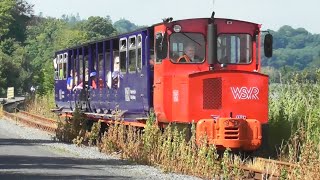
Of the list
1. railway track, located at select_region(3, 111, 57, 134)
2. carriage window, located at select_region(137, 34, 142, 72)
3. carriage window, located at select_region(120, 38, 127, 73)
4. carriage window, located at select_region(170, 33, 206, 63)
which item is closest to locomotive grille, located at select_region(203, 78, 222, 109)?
carriage window, located at select_region(170, 33, 206, 63)

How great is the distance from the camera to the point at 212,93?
15.6 metres

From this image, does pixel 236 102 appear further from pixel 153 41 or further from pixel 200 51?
pixel 153 41

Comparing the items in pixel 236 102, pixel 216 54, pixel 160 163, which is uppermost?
pixel 216 54

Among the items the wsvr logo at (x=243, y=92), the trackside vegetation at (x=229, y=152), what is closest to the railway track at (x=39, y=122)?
the trackside vegetation at (x=229, y=152)

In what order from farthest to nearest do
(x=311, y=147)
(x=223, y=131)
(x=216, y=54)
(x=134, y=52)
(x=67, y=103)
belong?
(x=67, y=103) → (x=134, y=52) → (x=216, y=54) → (x=223, y=131) → (x=311, y=147)

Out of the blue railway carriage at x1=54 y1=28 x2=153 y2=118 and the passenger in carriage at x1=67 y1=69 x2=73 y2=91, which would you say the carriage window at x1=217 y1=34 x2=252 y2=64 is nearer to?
the blue railway carriage at x1=54 y1=28 x2=153 y2=118

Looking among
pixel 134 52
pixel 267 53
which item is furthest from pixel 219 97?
pixel 134 52

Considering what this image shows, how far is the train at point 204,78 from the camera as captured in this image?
15.2 metres

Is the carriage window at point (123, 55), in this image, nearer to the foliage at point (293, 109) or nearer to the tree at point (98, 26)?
the foliage at point (293, 109)

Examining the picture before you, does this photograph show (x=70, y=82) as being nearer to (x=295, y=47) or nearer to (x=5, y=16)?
(x=5, y=16)

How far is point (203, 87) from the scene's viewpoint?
50.8 ft

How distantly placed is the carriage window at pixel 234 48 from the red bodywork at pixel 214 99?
0.63ft

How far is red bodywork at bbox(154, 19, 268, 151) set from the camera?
1505cm

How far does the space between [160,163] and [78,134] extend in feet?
27.3
